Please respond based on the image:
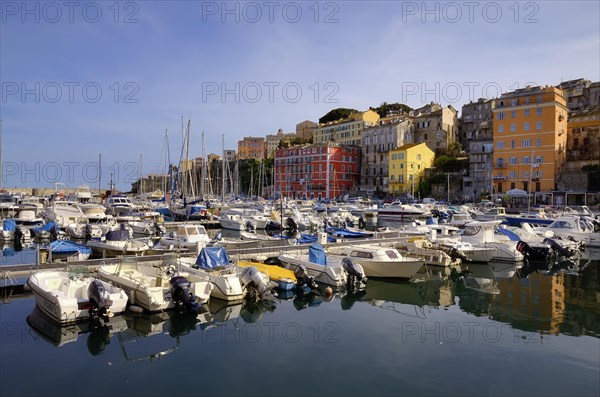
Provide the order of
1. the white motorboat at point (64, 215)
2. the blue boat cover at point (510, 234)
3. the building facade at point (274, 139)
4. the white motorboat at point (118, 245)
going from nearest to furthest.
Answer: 1. the white motorboat at point (118, 245)
2. the blue boat cover at point (510, 234)
3. the white motorboat at point (64, 215)
4. the building facade at point (274, 139)

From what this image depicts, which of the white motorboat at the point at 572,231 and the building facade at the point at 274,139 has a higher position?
the building facade at the point at 274,139

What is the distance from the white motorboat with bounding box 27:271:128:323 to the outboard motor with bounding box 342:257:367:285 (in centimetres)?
919

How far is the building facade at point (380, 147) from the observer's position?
91.9 metres

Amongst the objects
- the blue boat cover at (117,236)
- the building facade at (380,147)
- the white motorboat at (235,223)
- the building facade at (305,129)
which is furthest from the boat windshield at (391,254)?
the building facade at (305,129)

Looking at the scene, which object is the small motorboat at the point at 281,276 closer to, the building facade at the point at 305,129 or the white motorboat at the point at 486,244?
the white motorboat at the point at 486,244

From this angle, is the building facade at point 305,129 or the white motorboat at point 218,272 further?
the building facade at point 305,129

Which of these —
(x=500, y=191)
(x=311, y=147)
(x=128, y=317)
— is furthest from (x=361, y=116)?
(x=128, y=317)

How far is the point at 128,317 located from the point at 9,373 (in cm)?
436

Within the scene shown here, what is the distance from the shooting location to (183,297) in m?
15.0

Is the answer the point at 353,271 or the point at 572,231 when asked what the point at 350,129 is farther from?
the point at 353,271

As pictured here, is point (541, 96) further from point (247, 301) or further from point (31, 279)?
point (31, 279)

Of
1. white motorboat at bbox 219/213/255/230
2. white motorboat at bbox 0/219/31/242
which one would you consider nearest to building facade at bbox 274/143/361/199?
white motorboat at bbox 219/213/255/230

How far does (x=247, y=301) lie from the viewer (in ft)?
56.3

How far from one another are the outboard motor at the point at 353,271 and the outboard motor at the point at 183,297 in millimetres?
7067
